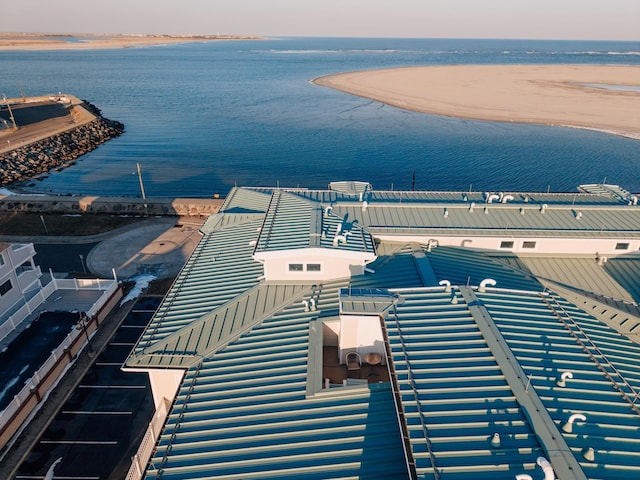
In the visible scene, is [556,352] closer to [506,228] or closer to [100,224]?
[506,228]

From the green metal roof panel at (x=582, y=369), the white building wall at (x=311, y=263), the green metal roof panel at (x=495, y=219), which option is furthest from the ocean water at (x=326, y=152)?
the green metal roof panel at (x=582, y=369)

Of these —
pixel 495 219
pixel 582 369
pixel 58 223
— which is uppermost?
pixel 582 369

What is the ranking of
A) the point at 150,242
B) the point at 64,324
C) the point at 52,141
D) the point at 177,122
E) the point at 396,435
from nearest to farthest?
the point at 396,435
the point at 64,324
the point at 150,242
the point at 52,141
the point at 177,122

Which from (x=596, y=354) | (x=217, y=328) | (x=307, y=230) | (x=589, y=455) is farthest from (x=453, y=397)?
(x=307, y=230)

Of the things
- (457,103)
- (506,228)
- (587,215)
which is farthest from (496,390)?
(457,103)

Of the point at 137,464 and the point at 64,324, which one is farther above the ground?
the point at 137,464

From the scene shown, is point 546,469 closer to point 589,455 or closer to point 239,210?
point 589,455

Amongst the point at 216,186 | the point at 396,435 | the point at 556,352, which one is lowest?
the point at 216,186
